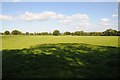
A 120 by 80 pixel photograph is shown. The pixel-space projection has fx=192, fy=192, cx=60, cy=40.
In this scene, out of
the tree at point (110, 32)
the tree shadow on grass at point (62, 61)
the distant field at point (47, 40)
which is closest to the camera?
the tree shadow on grass at point (62, 61)

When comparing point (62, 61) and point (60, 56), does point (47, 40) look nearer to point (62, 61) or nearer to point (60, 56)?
point (60, 56)

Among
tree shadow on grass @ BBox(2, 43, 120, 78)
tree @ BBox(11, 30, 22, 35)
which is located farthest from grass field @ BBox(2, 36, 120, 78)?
tree @ BBox(11, 30, 22, 35)

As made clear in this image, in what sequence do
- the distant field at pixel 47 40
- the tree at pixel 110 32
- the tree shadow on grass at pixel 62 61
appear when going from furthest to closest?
the distant field at pixel 47 40 < the tree at pixel 110 32 < the tree shadow on grass at pixel 62 61

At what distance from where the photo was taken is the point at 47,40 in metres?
4.42

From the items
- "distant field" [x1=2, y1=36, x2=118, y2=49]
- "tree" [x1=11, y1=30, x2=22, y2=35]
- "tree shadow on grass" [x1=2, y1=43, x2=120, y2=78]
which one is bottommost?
"tree shadow on grass" [x1=2, y1=43, x2=120, y2=78]

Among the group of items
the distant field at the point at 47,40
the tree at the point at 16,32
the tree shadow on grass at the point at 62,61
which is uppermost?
the tree at the point at 16,32

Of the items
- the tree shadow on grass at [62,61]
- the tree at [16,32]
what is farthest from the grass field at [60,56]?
the tree at [16,32]

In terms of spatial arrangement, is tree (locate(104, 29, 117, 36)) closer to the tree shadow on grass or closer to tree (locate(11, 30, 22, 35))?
the tree shadow on grass

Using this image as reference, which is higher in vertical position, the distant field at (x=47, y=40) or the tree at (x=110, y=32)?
Result: the tree at (x=110, y=32)

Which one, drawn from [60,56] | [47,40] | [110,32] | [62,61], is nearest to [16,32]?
[47,40]

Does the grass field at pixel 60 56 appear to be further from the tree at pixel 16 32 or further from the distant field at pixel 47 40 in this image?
the tree at pixel 16 32

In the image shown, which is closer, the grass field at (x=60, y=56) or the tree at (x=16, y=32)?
the grass field at (x=60, y=56)

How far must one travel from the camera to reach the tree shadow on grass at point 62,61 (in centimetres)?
348

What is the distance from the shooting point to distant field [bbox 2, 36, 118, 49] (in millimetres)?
4254
